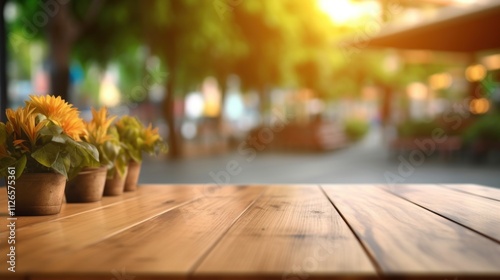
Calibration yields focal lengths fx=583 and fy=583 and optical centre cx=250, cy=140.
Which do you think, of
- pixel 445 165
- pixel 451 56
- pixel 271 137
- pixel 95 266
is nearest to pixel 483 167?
pixel 445 165

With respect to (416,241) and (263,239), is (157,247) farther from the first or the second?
(416,241)

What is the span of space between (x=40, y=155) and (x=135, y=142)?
0.64 meters

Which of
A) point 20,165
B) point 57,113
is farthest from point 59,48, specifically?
point 20,165

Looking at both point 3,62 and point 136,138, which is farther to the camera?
point 3,62

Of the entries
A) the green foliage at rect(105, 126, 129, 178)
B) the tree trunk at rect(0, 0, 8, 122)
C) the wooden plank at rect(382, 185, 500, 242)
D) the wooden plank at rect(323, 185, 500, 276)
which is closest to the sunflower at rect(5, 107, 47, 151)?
the green foliage at rect(105, 126, 129, 178)

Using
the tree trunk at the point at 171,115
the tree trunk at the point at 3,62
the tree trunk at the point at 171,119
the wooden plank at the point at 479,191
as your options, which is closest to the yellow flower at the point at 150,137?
the wooden plank at the point at 479,191

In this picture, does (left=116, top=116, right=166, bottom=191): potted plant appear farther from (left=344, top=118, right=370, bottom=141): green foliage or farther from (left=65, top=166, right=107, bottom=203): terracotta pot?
(left=344, top=118, right=370, bottom=141): green foliage

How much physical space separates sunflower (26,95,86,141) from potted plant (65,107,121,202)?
0.56ft

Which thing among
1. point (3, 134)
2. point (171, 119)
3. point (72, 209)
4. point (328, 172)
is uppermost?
point (171, 119)

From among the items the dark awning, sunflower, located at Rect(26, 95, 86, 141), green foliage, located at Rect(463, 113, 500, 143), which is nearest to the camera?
sunflower, located at Rect(26, 95, 86, 141)

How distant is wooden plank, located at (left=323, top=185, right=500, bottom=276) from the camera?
963mm

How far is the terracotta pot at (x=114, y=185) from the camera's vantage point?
6.70 ft

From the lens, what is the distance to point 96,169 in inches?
72.0

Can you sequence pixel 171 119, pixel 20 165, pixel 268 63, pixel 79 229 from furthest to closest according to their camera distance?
pixel 268 63 < pixel 171 119 < pixel 20 165 < pixel 79 229
